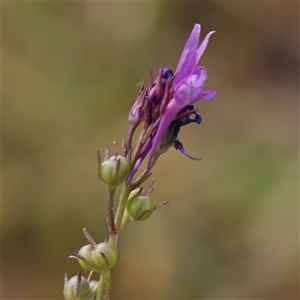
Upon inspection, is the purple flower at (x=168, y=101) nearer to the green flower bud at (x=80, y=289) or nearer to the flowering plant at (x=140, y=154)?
the flowering plant at (x=140, y=154)

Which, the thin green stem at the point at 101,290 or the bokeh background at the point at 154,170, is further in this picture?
the bokeh background at the point at 154,170

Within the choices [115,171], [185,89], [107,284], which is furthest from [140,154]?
[107,284]

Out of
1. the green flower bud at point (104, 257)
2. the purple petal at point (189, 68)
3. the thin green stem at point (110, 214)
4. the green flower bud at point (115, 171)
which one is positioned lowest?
the green flower bud at point (104, 257)

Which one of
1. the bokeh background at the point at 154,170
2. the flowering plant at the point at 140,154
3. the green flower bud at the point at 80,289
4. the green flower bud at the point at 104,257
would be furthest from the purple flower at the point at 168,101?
the bokeh background at the point at 154,170

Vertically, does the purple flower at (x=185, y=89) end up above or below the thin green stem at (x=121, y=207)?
above

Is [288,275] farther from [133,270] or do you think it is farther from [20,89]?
[20,89]

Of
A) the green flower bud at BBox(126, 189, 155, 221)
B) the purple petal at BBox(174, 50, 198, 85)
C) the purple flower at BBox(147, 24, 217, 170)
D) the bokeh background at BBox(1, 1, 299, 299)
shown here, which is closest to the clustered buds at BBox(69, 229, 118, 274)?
the green flower bud at BBox(126, 189, 155, 221)
